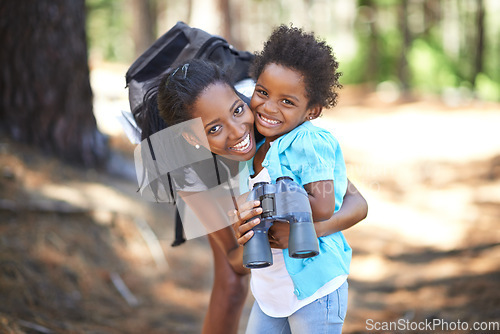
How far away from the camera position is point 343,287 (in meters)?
1.99

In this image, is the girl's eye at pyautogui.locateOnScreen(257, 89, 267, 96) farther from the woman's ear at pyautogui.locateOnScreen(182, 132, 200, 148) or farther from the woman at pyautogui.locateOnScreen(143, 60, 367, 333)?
the woman's ear at pyautogui.locateOnScreen(182, 132, 200, 148)

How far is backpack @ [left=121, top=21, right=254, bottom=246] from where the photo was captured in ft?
7.94

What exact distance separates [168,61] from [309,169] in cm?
111

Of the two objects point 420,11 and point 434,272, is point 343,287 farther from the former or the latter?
point 420,11

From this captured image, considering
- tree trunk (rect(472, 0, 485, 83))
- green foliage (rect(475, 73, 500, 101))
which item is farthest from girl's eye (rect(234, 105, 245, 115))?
green foliage (rect(475, 73, 500, 101))

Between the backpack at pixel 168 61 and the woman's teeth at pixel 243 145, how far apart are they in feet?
1.10

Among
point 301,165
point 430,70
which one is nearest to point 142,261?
point 301,165

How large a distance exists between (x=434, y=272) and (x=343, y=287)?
3762 millimetres

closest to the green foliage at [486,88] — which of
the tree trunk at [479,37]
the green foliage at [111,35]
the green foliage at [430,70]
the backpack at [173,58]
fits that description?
the tree trunk at [479,37]

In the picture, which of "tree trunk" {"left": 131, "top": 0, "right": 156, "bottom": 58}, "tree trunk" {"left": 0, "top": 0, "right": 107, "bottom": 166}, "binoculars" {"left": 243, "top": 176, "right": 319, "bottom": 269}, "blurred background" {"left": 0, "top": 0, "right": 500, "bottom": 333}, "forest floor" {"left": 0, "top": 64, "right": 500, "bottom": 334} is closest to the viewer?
"binoculars" {"left": 243, "top": 176, "right": 319, "bottom": 269}

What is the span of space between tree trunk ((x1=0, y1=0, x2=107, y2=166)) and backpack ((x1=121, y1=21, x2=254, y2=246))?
2430 mm

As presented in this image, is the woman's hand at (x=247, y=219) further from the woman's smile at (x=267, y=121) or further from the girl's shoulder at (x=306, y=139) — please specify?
the woman's smile at (x=267, y=121)

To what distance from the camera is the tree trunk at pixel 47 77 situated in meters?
4.51

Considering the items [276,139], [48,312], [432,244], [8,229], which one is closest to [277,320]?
[276,139]
